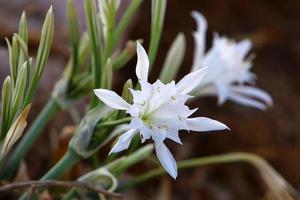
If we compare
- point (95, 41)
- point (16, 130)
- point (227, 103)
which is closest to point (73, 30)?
point (95, 41)

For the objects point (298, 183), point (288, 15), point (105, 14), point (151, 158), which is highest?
point (105, 14)

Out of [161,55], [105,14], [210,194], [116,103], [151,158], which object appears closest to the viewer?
[116,103]

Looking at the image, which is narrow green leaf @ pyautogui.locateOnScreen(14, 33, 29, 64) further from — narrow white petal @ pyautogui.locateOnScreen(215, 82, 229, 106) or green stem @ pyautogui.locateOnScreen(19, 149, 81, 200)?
narrow white petal @ pyautogui.locateOnScreen(215, 82, 229, 106)

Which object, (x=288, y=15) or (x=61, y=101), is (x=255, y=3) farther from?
(x=61, y=101)

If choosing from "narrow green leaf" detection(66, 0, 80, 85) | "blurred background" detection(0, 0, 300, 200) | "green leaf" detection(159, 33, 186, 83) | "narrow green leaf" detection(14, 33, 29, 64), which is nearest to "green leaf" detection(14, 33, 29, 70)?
"narrow green leaf" detection(14, 33, 29, 64)

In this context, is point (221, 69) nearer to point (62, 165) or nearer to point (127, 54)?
point (127, 54)

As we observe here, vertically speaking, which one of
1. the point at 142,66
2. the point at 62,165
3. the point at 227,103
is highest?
the point at 142,66

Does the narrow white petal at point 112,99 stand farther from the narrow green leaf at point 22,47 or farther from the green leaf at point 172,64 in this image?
the green leaf at point 172,64

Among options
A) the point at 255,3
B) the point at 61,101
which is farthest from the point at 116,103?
the point at 255,3
